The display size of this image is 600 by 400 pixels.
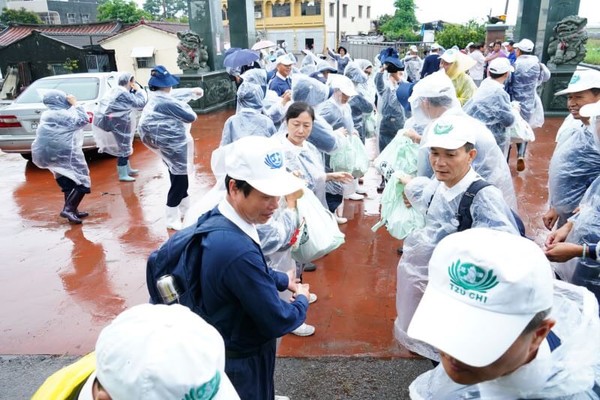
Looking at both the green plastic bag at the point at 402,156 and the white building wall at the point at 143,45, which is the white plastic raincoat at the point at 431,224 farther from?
the white building wall at the point at 143,45

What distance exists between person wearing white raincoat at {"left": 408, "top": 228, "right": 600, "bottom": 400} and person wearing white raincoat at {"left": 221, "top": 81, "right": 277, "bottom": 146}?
3738 millimetres

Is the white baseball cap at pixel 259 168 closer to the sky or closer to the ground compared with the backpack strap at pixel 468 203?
closer to the sky

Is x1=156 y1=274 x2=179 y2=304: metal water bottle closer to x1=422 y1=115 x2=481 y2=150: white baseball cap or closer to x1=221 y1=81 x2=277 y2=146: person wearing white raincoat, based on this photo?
x1=422 y1=115 x2=481 y2=150: white baseball cap

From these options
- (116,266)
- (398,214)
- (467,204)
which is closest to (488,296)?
(467,204)

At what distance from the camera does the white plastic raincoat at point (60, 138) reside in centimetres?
512

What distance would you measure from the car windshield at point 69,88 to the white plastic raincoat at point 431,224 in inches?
254

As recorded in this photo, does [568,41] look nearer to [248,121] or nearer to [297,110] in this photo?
[248,121]

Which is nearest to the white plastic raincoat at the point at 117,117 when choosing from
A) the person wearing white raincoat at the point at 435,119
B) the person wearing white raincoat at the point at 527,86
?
the person wearing white raincoat at the point at 435,119

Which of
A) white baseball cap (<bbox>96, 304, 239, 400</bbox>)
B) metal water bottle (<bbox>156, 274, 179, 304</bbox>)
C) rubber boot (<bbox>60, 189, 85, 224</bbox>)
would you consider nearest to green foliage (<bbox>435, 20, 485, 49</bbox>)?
rubber boot (<bbox>60, 189, 85, 224</bbox>)

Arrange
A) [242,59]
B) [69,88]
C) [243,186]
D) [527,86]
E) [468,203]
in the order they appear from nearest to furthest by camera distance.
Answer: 1. [243,186]
2. [468,203]
3. [527,86]
4. [69,88]
5. [242,59]

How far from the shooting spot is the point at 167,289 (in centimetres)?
166

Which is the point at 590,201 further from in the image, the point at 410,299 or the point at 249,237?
the point at 249,237

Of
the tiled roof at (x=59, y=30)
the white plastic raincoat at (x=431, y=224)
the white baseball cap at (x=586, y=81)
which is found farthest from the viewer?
the tiled roof at (x=59, y=30)

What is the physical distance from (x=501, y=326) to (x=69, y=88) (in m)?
8.15
